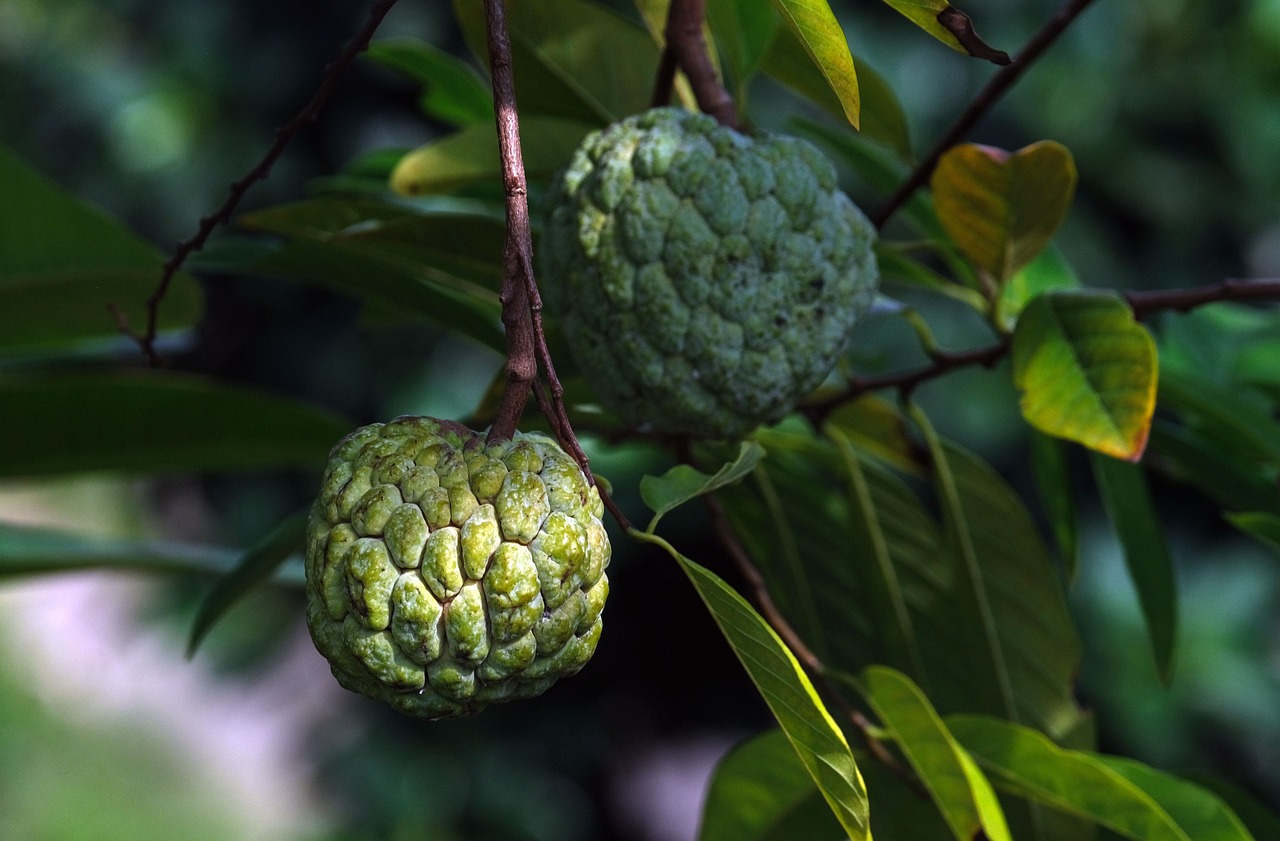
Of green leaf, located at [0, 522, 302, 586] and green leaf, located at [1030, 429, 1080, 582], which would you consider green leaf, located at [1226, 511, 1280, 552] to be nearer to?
green leaf, located at [1030, 429, 1080, 582]

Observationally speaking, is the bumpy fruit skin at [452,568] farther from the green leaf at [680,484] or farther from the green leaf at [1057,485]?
the green leaf at [1057,485]

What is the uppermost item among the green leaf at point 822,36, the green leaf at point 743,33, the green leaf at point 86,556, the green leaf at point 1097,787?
the green leaf at point 822,36

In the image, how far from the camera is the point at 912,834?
108 centimetres

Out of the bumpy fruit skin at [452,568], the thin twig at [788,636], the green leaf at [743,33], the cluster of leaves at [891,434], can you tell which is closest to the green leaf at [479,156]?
the cluster of leaves at [891,434]

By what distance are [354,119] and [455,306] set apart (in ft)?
7.48

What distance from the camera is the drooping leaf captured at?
87 centimetres

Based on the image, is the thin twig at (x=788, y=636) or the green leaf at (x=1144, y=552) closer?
the thin twig at (x=788, y=636)

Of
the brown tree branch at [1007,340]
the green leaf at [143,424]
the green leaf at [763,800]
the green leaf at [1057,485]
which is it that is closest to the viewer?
the brown tree branch at [1007,340]

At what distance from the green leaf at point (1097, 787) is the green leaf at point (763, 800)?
16cm

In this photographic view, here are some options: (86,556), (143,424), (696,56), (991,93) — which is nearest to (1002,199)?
(991,93)

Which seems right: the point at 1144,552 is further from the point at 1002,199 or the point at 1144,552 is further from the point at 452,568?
the point at 452,568

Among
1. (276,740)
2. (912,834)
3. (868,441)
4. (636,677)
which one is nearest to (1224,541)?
(636,677)

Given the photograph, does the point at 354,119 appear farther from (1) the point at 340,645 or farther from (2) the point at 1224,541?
(1) the point at 340,645

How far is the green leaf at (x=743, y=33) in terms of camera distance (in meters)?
1.10
